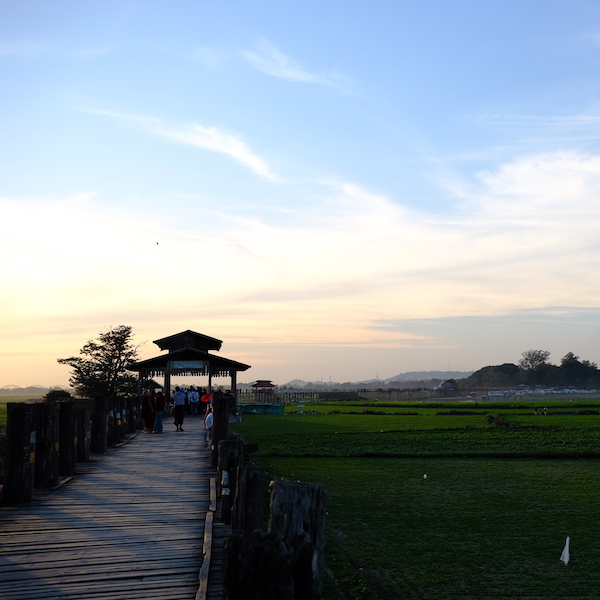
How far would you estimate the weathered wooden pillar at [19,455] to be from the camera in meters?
9.80

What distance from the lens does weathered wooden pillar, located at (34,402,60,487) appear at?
10.9m

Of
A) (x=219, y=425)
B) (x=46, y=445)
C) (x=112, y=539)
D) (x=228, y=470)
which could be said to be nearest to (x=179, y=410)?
(x=219, y=425)

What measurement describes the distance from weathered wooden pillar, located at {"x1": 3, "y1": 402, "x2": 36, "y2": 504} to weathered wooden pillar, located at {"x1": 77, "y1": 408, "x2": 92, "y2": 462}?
3.61 meters

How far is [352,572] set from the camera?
7.65 meters

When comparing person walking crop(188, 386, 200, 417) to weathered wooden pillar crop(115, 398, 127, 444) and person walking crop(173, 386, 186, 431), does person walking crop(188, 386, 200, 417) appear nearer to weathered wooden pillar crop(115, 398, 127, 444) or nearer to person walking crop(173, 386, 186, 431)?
person walking crop(173, 386, 186, 431)

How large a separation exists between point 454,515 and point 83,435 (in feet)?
27.3

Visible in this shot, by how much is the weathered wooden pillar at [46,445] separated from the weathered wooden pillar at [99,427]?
17.3 ft

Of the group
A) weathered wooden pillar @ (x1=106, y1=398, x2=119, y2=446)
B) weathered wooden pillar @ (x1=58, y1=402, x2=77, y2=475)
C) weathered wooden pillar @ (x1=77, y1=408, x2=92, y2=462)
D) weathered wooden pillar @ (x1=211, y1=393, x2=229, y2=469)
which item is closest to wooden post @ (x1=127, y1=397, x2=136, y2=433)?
weathered wooden pillar @ (x1=106, y1=398, x2=119, y2=446)

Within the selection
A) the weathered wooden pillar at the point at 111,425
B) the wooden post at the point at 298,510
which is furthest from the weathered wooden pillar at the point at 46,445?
the wooden post at the point at 298,510

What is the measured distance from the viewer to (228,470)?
880 cm

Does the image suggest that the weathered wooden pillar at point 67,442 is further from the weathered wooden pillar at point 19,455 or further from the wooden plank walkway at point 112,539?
the weathered wooden pillar at point 19,455

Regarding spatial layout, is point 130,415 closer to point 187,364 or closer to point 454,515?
point 187,364

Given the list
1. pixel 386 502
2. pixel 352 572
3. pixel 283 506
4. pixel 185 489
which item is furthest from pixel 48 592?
pixel 386 502

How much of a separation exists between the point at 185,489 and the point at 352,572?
4275mm
